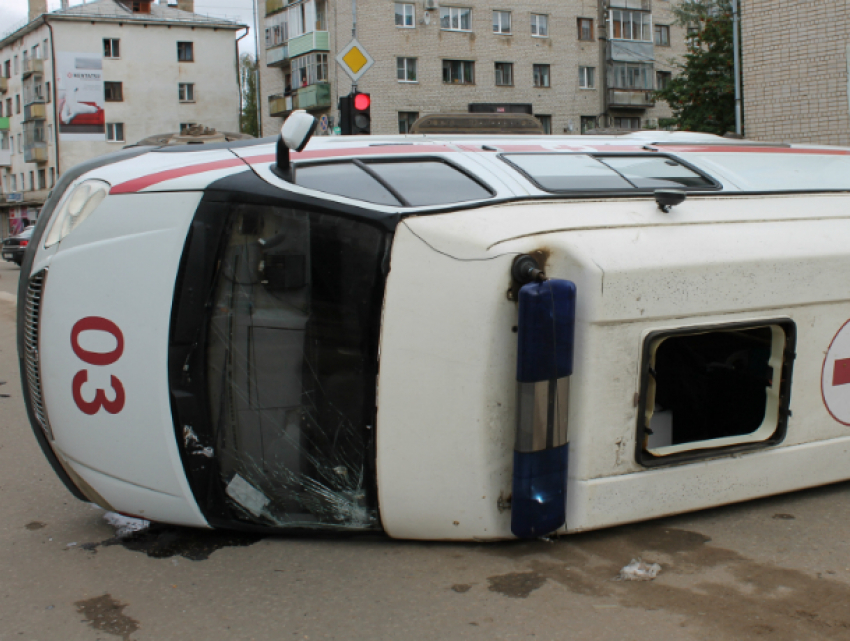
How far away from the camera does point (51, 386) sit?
3566 millimetres

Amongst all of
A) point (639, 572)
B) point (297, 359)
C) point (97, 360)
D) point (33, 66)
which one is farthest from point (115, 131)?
point (639, 572)

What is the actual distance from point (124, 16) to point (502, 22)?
A: 2481 centimetres

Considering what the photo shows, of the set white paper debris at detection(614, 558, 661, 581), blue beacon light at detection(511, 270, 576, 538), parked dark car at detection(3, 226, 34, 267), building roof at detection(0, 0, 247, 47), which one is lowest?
white paper debris at detection(614, 558, 661, 581)

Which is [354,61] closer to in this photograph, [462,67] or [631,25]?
[462,67]

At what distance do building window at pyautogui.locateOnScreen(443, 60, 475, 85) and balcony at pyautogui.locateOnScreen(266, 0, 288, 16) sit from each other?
9.31 m

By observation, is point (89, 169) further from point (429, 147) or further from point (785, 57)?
point (785, 57)

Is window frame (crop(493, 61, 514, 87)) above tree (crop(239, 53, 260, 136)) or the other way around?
the other way around

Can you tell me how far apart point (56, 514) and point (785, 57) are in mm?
13074

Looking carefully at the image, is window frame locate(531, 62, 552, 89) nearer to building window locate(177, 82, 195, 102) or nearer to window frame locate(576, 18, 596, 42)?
window frame locate(576, 18, 596, 42)

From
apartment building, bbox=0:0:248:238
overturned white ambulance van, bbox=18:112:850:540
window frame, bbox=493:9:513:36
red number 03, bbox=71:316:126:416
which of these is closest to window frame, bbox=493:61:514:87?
window frame, bbox=493:9:513:36

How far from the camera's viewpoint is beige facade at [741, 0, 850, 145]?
13.1 m

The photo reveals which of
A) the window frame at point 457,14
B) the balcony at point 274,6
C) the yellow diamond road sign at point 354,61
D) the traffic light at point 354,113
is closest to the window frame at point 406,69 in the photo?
the window frame at point 457,14

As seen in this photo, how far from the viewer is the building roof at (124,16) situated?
5306 cm

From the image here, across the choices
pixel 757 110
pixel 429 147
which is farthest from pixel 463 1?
pixel 429 147
